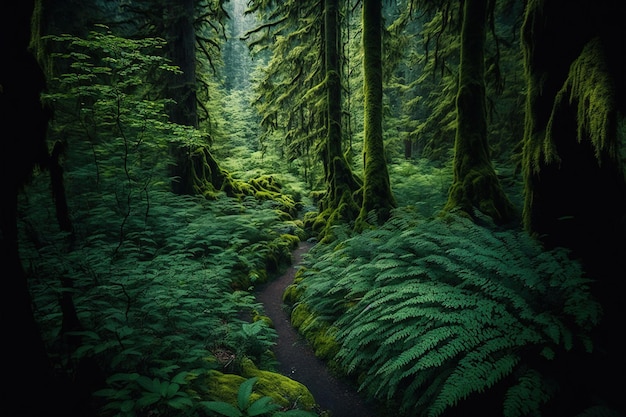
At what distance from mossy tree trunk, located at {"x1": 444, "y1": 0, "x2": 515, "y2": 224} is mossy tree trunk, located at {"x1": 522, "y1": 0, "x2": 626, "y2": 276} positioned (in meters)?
2.42

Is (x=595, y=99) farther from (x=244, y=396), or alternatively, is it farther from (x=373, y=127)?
(x=373, y=127)

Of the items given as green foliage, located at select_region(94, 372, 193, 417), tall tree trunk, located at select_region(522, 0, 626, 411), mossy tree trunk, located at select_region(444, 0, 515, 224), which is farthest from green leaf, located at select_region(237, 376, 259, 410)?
mossy tree trunk, located at select_region(444, 0, 515, 224)

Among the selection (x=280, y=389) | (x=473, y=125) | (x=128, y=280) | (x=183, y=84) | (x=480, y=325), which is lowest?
(x=280, y=389)

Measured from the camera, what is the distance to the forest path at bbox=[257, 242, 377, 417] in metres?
4.55

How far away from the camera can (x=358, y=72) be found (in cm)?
2020

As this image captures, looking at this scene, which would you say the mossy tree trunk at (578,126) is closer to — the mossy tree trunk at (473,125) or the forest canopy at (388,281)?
the forest canopy at (388,281)

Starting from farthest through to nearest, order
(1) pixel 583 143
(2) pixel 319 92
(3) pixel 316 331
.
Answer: (2) pixel 319 92
(3) pixel 316 331
(1) pixel 583 143

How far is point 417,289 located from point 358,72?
18.7 meters

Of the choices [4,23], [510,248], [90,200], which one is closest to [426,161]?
[510,248]

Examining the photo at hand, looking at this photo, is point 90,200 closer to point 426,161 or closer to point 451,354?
point 451,354

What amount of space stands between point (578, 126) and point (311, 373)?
503cm

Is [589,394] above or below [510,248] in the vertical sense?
below

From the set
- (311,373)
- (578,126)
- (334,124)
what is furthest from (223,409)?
(334,124)

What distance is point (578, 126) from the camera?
345 cm
